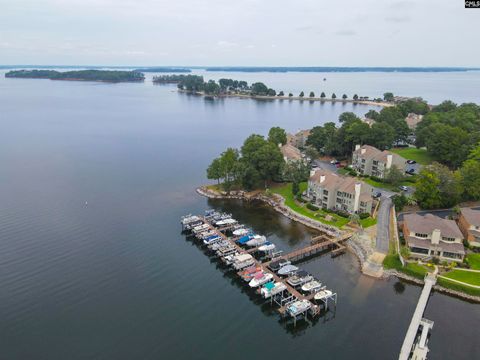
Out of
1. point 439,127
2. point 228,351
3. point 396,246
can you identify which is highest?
point 439,127

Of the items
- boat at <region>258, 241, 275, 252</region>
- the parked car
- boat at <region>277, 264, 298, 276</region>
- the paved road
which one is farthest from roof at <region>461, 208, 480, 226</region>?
boat at <region>258, 241, 275, 252</region>

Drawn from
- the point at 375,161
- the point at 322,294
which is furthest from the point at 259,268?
the point at 375,161

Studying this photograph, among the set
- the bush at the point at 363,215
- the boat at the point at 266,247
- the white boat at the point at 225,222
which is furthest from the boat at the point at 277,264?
the bush at the point at 363,215

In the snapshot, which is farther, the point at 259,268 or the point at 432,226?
the point at 432,226

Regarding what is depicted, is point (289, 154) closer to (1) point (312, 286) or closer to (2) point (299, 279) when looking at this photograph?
(2) point (299, 279)

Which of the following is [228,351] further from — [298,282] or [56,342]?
[56,342]

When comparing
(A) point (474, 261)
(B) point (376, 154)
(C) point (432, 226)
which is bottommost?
(A) point (474, 261)

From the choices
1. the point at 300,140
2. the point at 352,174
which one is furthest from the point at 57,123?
the point at 352,174
